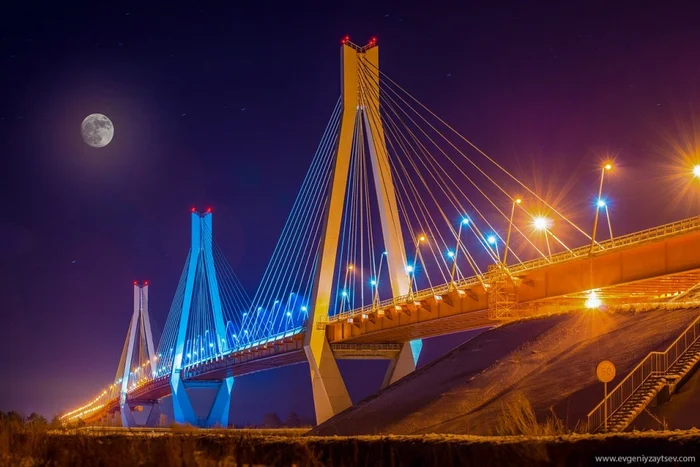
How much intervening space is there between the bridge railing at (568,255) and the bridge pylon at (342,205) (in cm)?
164

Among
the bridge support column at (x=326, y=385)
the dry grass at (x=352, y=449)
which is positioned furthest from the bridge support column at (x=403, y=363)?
the dry grass at (x=352, y=449)

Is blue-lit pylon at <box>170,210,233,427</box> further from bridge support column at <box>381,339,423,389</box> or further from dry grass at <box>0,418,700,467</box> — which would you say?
dry grass at <box>0,418,700,467</box>

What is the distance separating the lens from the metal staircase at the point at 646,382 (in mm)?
18469

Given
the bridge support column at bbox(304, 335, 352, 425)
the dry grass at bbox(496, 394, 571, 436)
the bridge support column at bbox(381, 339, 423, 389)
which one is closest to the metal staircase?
the dry grass at bbox(496, 394, 571, 436)

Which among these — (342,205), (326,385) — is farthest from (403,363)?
(342,205)

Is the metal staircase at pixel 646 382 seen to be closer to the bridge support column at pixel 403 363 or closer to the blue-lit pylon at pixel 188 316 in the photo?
the bridge support column at pixel 403 363

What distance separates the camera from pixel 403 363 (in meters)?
50.3

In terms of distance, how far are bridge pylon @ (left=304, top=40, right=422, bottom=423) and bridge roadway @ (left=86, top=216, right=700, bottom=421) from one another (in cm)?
150

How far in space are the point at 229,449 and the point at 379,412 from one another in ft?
43.2

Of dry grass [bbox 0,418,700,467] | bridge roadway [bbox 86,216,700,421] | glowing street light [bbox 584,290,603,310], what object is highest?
bridge roadway [bbox 86,216,700,421]

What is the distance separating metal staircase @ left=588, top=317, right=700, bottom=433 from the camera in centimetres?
1847

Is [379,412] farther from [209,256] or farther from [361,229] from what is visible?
[209,256]

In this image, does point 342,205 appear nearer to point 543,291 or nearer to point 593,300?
point 543,291

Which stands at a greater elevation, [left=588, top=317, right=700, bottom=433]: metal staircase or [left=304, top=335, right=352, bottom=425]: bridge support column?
[left=304, top=335, right=352, bottom=425]: bridge support column
